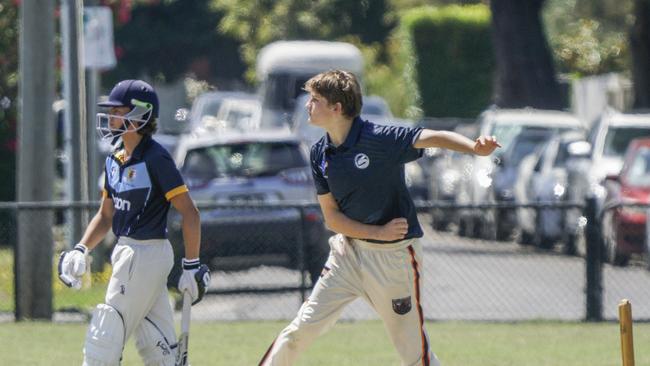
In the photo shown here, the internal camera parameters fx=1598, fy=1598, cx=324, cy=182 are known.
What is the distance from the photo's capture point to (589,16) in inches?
1398

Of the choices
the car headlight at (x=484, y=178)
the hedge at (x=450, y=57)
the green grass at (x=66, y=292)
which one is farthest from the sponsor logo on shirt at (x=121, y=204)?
the hedge at (x=450, y=57)

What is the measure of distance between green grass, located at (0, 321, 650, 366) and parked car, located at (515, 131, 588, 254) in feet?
11.9

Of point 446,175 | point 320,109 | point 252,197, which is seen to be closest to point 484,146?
point 320,109

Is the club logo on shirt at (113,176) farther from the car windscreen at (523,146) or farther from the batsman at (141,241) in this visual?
the car windscreen at (523,146)

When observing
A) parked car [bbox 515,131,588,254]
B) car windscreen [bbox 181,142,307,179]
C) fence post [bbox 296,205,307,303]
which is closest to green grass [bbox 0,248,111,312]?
car windscreen [bbox 181,142,307,179]

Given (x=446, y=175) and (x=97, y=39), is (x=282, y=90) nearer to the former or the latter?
(x=446, y=175)

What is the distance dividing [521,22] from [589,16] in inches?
93.6

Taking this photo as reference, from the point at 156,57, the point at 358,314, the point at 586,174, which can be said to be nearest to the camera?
the point at 358,314

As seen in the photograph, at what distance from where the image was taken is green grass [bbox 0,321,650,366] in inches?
440

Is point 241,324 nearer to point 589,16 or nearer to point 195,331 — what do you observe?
point 195,331

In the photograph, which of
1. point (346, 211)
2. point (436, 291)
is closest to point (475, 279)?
point (436, 291)

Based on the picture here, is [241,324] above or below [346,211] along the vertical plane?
below

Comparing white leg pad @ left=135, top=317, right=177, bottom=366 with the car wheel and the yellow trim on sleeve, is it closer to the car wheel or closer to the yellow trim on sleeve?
the yellow trim on sleeve

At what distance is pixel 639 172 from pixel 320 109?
12.0 m
